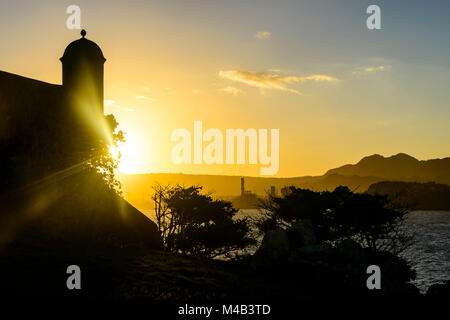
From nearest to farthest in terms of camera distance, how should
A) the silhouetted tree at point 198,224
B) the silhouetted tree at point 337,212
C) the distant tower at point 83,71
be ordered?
the silhouetted tree at point 337,212 < the distant tower at point 83,71 < the silhouetted tree at point 198,224

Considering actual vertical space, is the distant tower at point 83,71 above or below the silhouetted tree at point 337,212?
above

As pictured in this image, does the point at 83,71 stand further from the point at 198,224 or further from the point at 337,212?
the point at 337,212

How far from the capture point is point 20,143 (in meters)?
30.1

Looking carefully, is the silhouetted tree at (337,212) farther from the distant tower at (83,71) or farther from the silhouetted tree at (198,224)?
the distant tower at (83,71)

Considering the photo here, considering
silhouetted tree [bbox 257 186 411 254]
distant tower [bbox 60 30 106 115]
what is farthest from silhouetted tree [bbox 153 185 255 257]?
distant tower [bbox 60 30 106 115]

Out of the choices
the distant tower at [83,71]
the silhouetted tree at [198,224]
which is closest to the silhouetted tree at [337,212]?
the silhouetted tree at [198,224]

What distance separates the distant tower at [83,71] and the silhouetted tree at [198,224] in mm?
11683

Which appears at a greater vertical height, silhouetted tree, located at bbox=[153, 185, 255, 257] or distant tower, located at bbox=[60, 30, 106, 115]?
distant tower, located at bbox=[60, 30, 106, 115]

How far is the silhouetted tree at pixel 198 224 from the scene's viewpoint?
43656 millimetres

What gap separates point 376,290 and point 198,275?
8.91 metres

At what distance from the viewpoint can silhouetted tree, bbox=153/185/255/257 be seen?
43656mm

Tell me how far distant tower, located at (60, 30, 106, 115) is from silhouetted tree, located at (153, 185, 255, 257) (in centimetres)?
1168

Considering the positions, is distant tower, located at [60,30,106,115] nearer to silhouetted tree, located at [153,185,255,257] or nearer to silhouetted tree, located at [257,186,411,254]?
silhouetted tree, located at [153,185,255,257]
